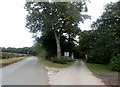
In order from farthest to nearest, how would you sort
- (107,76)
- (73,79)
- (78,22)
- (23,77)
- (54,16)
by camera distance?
1. (78,22)
2. (54,16)
3. (107,76)
4. (23,77)
5. (73,79)

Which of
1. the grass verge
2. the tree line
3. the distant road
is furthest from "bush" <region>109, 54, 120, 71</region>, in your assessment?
the distant road

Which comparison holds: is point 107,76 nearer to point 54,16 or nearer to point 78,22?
point 54,16

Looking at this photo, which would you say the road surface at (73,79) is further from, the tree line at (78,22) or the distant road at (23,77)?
the tree line at (78,22)

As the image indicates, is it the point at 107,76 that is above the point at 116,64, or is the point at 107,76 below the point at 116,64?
below

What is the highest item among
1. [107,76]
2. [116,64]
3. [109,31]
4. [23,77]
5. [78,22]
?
[78,22]

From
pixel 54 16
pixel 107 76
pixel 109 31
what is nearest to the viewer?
pixel 107 76

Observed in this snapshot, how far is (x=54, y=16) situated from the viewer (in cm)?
4094

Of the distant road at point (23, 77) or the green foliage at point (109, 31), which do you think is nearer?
the distant road at point (23, 77)

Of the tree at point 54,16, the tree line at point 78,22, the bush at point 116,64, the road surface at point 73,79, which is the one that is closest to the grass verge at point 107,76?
the road surface at point 73,79

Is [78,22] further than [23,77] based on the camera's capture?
Yes

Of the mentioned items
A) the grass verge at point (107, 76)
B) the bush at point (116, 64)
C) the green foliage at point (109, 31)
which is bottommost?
the grass verge at point (107, 76)

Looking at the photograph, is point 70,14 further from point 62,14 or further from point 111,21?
point 111,21

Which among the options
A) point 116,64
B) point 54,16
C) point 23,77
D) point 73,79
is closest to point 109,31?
point 116,64

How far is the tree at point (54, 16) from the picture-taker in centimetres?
4000
